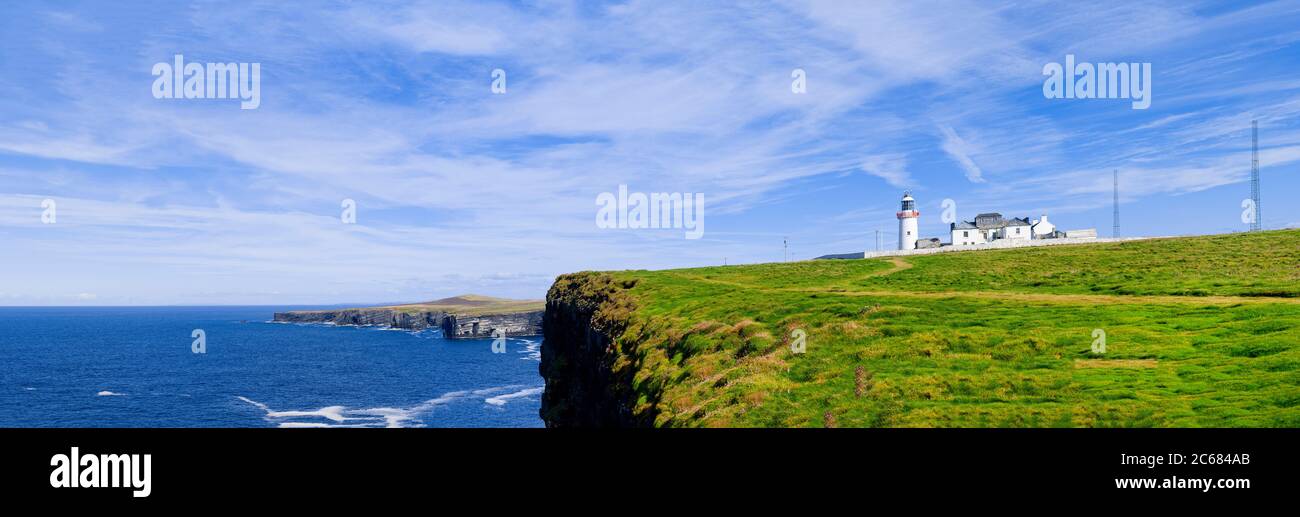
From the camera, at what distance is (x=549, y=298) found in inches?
4065

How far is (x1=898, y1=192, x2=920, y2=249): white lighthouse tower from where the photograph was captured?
11775cm

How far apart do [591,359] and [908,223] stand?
7930 centimetres

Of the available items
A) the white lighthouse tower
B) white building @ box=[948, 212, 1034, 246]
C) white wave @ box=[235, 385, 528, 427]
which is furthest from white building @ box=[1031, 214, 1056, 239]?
white wave @ box=[235, 385, 528, 427]

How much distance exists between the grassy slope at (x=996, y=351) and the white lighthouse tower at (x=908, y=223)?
5694 centimetres

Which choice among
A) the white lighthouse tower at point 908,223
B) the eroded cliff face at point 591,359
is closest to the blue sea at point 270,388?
the eroded cliff face at point 591,359

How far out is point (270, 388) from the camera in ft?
375

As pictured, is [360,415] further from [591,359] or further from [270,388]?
[591,359]

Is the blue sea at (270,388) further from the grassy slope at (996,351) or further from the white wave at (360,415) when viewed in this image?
the grassy slope at (996,351)

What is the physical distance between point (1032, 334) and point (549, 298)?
8020 cm

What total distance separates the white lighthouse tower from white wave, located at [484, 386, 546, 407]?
72.9 metres

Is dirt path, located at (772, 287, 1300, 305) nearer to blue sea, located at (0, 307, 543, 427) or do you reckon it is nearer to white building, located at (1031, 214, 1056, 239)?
blue sea, located at (0, 307, 543, 427)

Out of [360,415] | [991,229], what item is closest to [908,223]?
[991,229]
